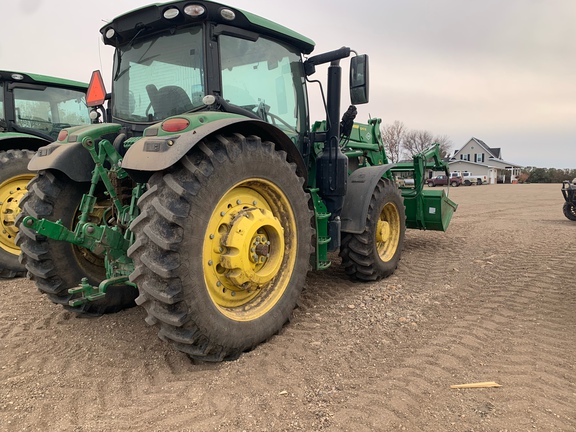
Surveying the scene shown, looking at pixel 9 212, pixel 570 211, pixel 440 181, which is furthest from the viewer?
pixel 440 181

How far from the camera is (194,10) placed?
3.01 metres

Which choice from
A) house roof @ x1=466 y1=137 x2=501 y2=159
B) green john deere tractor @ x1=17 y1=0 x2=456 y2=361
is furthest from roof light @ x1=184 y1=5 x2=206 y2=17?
house roof @ x1=466 y1=137 x2=501 y2=159

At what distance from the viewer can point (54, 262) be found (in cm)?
321

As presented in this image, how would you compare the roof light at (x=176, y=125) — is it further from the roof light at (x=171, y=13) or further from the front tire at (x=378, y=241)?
the front tire at (x=378, y=241)

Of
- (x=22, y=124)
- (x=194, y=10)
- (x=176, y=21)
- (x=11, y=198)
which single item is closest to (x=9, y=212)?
(x=11, y=198)

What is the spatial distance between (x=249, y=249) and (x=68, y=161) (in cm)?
158

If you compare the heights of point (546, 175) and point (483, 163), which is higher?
point (483, 163)

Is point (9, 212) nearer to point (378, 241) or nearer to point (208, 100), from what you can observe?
point (208, 100)

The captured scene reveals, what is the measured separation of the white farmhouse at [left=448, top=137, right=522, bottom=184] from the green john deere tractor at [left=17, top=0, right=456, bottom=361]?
170ft

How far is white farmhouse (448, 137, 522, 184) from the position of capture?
52.4 meters

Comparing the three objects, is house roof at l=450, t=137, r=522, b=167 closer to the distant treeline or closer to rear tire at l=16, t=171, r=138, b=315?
the distant treeline

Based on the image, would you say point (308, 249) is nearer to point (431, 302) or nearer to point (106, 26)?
point (431, 302)

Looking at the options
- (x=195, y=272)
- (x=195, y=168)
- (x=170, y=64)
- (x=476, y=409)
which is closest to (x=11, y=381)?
(x=195, y=272)

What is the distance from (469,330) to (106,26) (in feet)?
12.6
